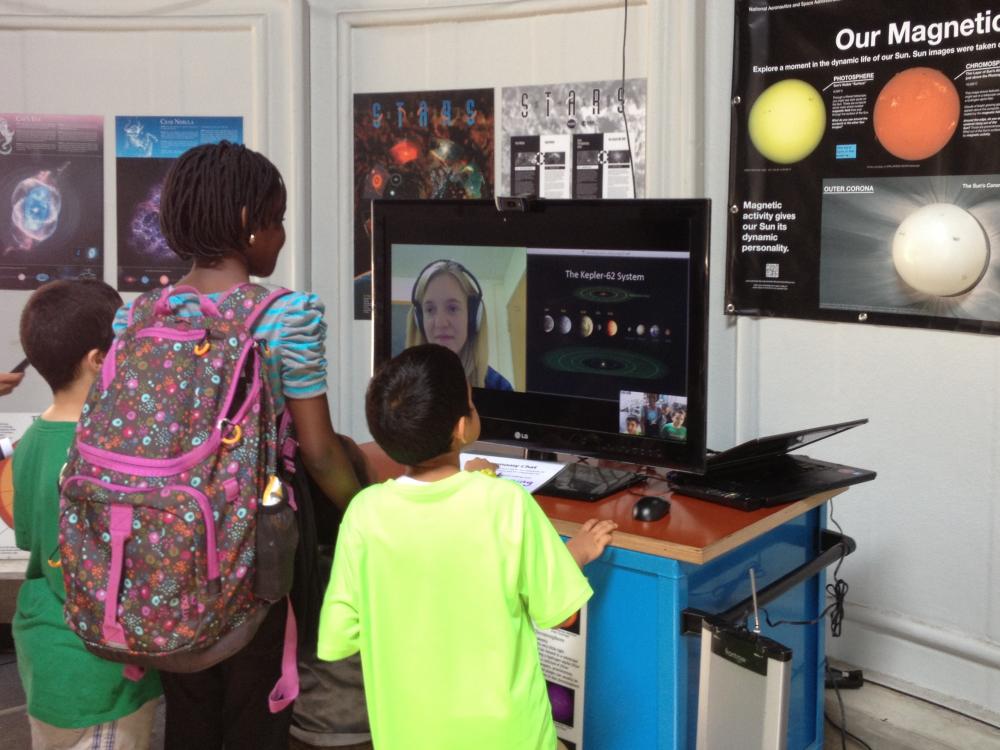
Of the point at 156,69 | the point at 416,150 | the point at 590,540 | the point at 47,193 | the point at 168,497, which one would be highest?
the point at 156,69

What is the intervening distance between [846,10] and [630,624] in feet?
5.59

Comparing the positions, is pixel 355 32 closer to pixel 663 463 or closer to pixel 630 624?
pixel 663 463

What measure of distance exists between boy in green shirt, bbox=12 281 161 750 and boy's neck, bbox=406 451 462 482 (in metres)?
0.66

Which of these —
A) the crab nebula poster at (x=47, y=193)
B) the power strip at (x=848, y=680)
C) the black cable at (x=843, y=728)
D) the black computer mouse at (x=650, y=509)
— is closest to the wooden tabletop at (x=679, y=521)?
the black computer mouse at (x=650, y=509)

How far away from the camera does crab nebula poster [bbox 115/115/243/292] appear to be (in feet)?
11.0

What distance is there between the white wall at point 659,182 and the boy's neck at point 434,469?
5.27 feet

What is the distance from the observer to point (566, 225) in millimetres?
2100

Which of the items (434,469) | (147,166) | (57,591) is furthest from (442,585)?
(147,166)

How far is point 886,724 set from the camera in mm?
2691

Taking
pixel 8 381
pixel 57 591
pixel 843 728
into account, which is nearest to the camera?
pixel 57 591

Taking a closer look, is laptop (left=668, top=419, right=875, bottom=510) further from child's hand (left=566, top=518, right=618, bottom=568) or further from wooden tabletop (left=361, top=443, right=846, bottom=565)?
child's hand (left=566, top=518, right=618, bottom=568)

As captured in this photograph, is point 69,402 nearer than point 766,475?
Yes

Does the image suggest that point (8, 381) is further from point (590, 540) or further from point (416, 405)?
point (590, 540)

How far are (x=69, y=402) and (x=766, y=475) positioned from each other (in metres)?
1.27
